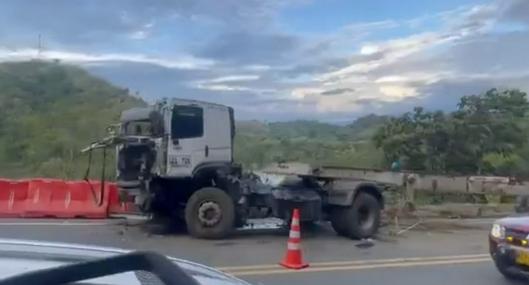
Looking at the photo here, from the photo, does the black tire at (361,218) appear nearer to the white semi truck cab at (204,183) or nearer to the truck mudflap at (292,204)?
the white semi truck cab at (204,183)

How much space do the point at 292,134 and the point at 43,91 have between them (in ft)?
76.5

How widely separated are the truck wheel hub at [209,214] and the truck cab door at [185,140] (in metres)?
0.64

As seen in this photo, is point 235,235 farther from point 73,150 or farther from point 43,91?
point 43,91

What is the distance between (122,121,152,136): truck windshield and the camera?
13.7m

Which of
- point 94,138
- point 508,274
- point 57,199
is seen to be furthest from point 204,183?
point 94,138

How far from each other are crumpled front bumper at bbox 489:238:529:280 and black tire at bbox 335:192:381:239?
4.49 metres

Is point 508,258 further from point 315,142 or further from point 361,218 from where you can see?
point 315,142

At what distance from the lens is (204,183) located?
14.1 m

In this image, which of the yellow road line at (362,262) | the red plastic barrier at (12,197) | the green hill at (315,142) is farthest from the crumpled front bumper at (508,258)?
the green hill at (315,142)

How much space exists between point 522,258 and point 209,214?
5611mm

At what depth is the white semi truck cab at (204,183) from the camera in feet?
44.3

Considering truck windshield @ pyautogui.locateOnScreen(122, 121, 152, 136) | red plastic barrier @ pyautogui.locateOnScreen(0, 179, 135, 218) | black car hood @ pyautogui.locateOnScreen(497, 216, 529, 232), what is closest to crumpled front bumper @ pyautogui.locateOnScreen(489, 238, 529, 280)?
black car hood @ pyautogui.locateOnScreen(497, 216, 529, 232)

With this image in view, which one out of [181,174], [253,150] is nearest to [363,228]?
[181,174]

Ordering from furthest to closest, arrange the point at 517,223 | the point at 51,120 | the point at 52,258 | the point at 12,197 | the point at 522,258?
1. the point at 51,120
2. the point at 12,197
3. the point at 517,223
4. the point at 522,258
5. the point at 52,258
